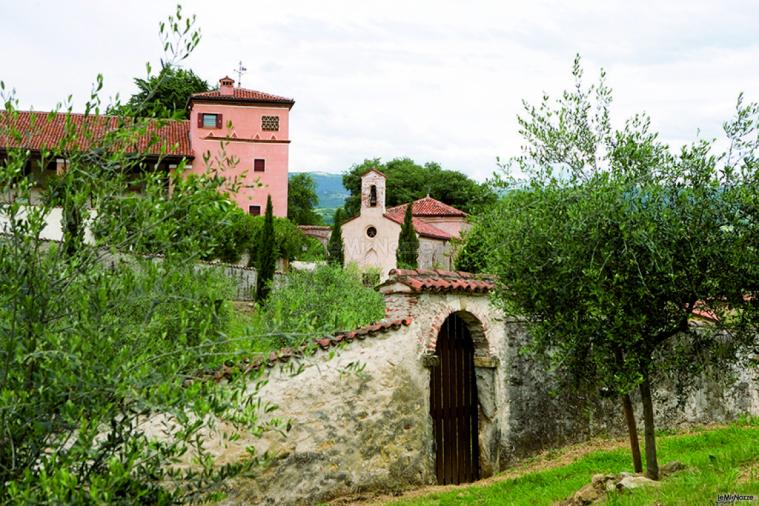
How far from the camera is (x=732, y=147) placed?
9.60m

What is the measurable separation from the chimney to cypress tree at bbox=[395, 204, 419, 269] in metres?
14.4

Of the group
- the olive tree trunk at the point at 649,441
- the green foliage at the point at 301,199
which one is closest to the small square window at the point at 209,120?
the green foliage at the point at 301,199

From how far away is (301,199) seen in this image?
246 feet

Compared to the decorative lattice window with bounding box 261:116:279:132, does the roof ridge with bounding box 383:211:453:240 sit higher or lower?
lower

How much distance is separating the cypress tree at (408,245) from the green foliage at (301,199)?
23706 millimetres

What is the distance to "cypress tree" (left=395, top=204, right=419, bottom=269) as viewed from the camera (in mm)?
50531

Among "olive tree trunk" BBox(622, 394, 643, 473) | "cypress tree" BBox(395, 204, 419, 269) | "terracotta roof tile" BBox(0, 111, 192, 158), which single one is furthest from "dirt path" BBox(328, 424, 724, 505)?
"cypress tree" BBox(395, 204, 419, 269)

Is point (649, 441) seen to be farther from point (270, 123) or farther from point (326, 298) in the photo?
point (270, 123)

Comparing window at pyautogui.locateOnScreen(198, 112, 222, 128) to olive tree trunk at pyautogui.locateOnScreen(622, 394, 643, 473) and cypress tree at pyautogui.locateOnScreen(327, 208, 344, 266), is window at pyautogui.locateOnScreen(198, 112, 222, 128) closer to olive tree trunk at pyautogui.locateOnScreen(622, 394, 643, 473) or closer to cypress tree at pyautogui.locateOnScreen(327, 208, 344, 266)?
cypress tree at pyautogui.locateOnScreen(327, 208, 344, 266)

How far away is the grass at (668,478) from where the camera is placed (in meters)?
8.12

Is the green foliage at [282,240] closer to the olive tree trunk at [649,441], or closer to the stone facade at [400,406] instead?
the stone facade at [400,406]

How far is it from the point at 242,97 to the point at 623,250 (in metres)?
43.1

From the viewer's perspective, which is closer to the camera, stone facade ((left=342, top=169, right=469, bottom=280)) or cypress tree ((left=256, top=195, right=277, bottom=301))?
cypress tree ((left=256, top=195, right=277, bottom=301))

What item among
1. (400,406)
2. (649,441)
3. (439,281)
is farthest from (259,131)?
(649,441)
